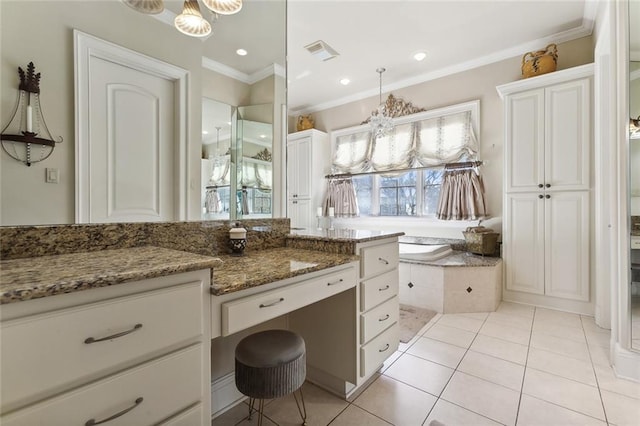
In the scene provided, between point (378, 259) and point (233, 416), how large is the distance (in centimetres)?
116

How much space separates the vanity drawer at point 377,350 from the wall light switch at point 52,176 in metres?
1.60

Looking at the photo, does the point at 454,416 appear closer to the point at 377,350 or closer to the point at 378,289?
the point at 377,350

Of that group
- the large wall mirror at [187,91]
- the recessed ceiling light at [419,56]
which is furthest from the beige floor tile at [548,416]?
the recessed ceiling light at [419,56]

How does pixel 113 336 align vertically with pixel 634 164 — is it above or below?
below

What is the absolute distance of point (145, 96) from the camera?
134 cm

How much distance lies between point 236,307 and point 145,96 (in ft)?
3.51

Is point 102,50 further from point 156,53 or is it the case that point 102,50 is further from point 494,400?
point 494,400

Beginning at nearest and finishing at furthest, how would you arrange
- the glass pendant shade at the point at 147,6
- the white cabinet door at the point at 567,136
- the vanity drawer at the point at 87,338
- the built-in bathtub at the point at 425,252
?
the vanity drawer at the point at 87,338 < the glass pendant shade at the point at 147,6 < the white cabinet door at the point at 567,136 < the built-in bathtub at the point at 425,252

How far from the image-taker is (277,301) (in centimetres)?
115

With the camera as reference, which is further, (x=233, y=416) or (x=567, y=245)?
(x=567, y=245)

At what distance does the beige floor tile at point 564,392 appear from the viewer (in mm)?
1523

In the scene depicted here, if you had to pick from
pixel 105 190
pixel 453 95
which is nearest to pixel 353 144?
pixel 453 95

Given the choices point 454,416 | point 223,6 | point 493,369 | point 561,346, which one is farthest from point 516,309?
point 223,6

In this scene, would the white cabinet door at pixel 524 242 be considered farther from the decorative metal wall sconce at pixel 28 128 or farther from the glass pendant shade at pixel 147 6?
the decorative metal wall sconce at pixel 28 128
